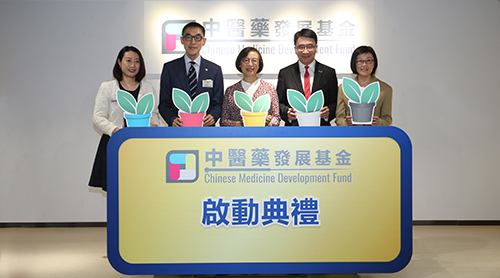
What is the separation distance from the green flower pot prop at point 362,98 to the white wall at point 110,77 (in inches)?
72.2

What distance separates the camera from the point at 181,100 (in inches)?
81.7

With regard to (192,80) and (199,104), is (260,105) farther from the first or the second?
(192,80)

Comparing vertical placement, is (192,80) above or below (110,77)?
below

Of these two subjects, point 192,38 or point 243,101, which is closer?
point 243,101

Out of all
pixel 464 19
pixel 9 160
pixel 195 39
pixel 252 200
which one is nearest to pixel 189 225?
pixel 252 200

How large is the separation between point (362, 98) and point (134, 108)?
136 cm

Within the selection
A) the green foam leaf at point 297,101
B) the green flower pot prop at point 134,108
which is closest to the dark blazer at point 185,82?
the green flower pot prop at point 134,108

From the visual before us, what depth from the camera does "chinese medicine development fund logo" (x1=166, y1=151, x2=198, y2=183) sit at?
192 cm

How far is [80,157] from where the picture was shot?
369 cm

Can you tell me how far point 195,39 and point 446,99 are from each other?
274 centimetres

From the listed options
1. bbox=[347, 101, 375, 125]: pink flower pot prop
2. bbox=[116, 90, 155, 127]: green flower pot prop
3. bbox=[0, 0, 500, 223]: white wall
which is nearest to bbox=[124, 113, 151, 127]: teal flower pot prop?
bbox=[116, 90, 155, 127]: green flower pot prop

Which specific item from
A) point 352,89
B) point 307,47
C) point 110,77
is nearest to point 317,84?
point 307,47

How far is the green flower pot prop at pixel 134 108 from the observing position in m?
2.02

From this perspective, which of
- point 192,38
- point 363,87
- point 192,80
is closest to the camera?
point 363,87
